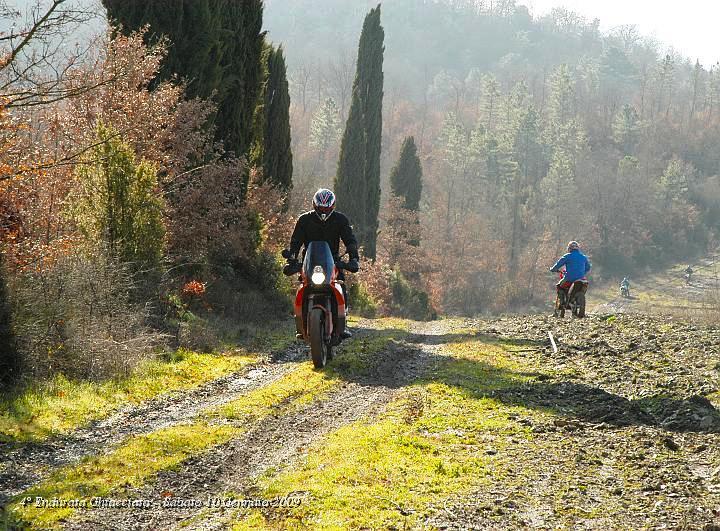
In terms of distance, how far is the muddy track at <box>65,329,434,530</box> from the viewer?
5.07m

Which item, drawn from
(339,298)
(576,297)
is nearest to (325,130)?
(576,297)

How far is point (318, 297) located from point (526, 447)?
4.63 m

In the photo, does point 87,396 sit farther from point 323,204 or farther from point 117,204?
point 117,204

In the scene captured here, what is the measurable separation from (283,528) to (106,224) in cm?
976

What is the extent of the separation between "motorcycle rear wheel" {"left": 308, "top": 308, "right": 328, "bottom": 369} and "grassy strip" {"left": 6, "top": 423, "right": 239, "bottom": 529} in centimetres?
329

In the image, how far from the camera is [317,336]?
11.0 m

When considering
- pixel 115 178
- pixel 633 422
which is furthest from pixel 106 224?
pixel 633 422

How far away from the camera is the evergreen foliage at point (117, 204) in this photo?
13.2 m

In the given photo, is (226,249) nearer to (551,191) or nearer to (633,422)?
(633,422)

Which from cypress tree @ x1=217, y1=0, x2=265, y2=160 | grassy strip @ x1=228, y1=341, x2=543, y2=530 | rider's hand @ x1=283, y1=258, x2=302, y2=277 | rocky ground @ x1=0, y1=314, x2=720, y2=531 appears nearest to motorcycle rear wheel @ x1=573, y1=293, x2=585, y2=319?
rocky ground @ x1=0, y1=314, x2=720, y2=531

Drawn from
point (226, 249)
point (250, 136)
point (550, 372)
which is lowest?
point (550, 372)

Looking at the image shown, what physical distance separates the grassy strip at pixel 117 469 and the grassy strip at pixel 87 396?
1217mm

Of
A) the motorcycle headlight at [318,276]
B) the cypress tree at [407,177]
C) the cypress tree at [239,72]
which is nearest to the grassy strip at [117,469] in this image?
the motorcycle headlight at [318,276]

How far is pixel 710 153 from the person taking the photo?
115 meters
